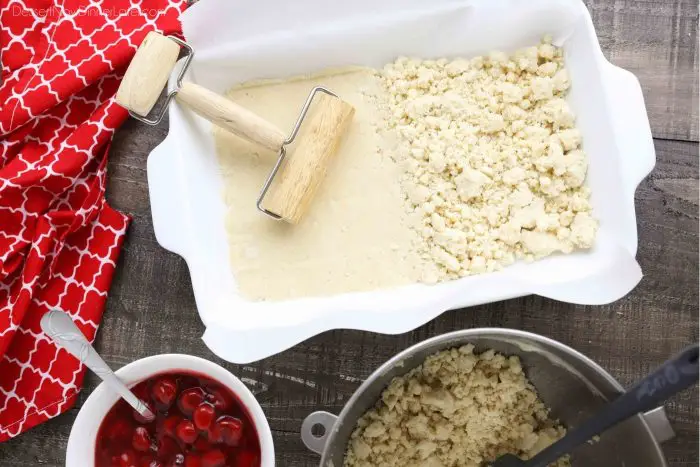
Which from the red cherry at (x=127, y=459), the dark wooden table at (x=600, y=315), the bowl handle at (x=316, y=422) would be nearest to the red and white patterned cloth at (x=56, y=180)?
the dark wooden table at (x=600, y=315)

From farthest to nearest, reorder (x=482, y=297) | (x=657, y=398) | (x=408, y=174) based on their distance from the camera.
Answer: (x=408, y=174), (x=482, y=297), (x=657, y=398)

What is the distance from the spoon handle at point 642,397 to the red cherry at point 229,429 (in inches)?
14.1

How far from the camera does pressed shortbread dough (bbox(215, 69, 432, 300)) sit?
3.19 ft

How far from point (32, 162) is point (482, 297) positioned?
2.26 feet

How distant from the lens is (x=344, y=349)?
3.29 feet

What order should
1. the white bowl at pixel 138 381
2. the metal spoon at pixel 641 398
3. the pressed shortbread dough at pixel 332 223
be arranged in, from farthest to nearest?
1. the pressed shortbread dough at pixel 332 223
2. the white bowl at pixel 138 381
3. the metal spoon at pixel 641 398

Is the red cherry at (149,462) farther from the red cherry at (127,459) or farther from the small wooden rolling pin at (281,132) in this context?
the small wooden rolling pin at (281,132)

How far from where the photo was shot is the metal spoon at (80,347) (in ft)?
2.10

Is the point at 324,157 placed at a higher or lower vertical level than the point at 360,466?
higher

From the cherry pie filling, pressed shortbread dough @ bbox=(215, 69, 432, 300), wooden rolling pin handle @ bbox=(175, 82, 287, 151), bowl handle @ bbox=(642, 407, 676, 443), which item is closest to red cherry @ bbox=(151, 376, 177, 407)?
the cherry pie filling

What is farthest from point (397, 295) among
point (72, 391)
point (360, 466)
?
point (72, 391)

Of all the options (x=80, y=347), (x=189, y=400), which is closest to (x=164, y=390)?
(x=189, y=400)

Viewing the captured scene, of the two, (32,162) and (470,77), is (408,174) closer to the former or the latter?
(470,77)

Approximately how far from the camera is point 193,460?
80cm
